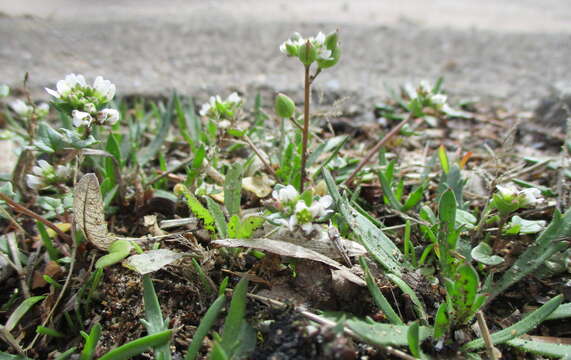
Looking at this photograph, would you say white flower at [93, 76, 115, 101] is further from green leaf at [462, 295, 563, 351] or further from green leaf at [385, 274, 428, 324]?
green leaf at [462, 295, 563, 351]

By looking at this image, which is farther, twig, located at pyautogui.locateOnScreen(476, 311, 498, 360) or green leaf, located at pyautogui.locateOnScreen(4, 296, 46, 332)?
green leaf, located at pyautogui.locateOnScreen(4, 296, 46, 332)

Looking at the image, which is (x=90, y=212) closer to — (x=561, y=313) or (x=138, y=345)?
(x=138, y=345)

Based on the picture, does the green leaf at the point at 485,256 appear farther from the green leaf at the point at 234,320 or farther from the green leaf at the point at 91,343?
the green leaf at the point at 91,343

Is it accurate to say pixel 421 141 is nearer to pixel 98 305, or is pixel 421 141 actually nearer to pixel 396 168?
pixel 396 168

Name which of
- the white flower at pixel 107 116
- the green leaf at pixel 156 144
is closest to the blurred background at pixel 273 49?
the green leaf at pixel 156 144

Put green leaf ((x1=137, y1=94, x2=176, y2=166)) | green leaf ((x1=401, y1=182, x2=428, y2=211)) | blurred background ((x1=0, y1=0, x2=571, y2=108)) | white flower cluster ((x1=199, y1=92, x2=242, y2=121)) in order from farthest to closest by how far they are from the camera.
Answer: blurred background ((x1=0, y1=0, x2=571, y2=108)) → green leaf ((x1=137, y1=94, x2=176, y2=166)) → white flower cluster ((x1=199, y1=92, x2=242, y2=121)) → green leaf ((x1=401, y1=182, x2=428, y2=211))

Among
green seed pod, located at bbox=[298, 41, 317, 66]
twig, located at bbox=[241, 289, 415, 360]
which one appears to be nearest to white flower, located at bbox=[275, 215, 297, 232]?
twig, located at bbox=[241, 289, 415, 360]

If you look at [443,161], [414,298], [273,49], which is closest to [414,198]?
[443,161]
